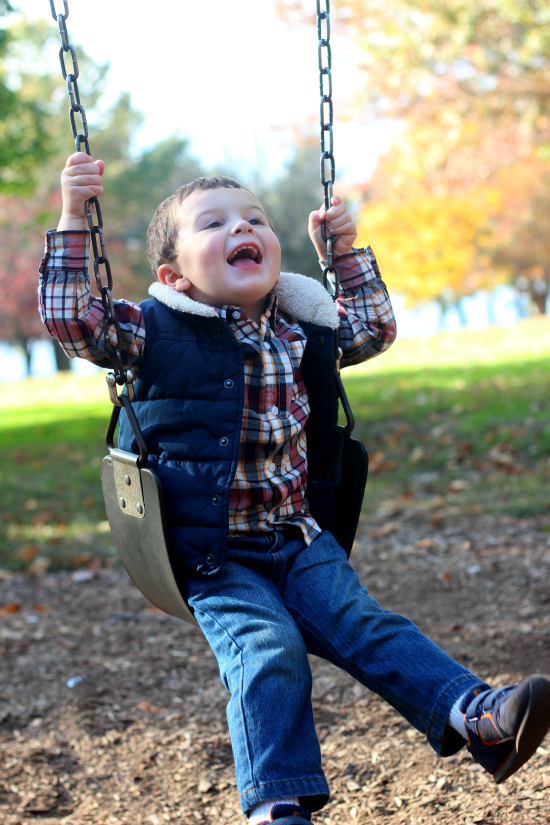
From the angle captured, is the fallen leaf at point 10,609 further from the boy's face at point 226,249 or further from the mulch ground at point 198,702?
the boy's face at point 226,249

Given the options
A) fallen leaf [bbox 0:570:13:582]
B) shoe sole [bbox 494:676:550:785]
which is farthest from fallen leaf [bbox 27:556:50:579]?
shoe sole [bbox 494:676:550:785]

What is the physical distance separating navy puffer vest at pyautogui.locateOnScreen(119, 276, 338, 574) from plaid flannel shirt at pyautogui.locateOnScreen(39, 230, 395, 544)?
62 millimetres

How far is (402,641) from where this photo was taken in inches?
83.2

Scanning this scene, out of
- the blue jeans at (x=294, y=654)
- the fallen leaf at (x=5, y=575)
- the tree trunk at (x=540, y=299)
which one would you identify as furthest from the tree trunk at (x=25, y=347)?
the blue jeans at (x=294, y=654)

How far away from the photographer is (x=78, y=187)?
7.41ft

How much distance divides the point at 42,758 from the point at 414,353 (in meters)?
11.3

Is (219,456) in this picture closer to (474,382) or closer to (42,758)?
(42,758)

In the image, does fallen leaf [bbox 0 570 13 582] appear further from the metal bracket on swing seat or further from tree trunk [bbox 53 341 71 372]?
tree trunk [bbox 53 341 71 372]

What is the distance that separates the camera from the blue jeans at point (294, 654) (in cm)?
197

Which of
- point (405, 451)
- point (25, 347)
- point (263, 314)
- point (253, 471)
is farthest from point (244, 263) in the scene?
point (25, 347)

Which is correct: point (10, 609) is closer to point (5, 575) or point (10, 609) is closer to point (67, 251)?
point (5, 575)

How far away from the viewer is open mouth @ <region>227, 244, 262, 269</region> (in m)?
2.31

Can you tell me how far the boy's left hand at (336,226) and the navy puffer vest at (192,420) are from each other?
21.0 inches

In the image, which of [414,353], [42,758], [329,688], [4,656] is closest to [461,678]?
[329,688]
